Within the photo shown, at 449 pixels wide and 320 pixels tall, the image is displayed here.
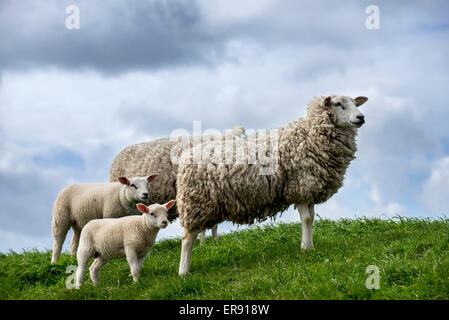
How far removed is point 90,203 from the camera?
10.9 meters

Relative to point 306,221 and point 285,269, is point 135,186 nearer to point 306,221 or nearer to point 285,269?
point 306,221

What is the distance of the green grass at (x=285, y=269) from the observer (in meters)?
6.82

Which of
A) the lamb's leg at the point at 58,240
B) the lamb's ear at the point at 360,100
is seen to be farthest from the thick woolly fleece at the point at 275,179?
the lamb's leg at the point at 58,240

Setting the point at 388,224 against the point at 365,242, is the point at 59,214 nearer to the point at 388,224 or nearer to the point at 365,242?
the point at 365,242

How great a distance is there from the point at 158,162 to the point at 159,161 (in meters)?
0.04

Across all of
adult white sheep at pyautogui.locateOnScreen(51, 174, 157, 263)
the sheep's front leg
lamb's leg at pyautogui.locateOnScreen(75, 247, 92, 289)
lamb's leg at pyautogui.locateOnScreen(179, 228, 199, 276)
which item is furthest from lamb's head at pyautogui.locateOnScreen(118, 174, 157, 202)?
the sheep's front leg

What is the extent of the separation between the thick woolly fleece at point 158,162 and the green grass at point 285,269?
1.34 m

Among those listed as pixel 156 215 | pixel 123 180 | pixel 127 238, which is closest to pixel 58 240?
pixel 123 180

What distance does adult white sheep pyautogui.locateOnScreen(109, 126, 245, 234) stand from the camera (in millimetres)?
12156

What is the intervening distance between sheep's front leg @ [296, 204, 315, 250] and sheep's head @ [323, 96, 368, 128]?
5.48 ft

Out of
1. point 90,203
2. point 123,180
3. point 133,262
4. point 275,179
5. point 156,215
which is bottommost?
point 133,262

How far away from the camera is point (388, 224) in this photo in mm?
11539

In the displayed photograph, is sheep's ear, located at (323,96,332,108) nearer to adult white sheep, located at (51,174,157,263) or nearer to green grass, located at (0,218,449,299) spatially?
green grass, located at (0,218,449,299)

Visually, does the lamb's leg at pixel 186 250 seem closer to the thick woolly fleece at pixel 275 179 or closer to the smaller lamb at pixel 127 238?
the thick woolly fleece at pixel 275 179
